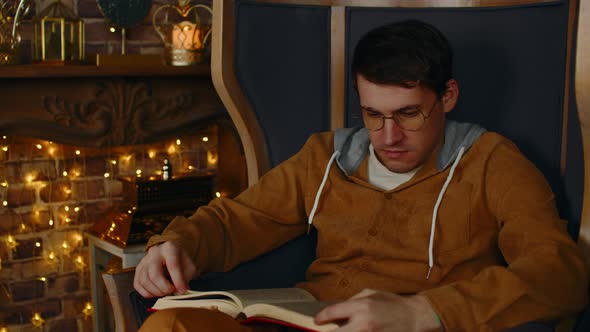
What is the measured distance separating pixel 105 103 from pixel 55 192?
412 mm

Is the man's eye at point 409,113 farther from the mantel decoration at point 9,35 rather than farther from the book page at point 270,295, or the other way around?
the mantel decoration at point 9,35

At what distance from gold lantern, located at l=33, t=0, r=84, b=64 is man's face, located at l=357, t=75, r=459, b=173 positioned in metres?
1.16

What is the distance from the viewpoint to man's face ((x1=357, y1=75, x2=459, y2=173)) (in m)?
1.42

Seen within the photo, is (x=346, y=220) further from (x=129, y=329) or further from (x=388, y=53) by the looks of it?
(x=129, y=329)

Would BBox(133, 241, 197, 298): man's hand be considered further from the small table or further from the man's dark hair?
the small table

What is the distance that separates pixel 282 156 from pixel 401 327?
0.74 m

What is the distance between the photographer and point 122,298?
133 cm

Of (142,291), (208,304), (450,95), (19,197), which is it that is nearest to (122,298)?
(142,291)

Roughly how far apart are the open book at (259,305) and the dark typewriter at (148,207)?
1081 millimetres

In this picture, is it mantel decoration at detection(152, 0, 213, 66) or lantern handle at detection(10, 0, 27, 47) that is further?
mantel decoration at detection(152, 0, 213, 66)

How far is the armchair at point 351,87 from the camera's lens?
4.83 feet

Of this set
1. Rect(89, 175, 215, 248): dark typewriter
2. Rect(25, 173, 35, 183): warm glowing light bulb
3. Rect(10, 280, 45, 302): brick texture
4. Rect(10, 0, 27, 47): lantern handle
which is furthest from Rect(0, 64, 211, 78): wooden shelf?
Rect(10, 280, 45, 302): brick texture

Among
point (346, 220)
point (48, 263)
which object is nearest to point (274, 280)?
point (346, 220)

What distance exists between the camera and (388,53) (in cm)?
143
